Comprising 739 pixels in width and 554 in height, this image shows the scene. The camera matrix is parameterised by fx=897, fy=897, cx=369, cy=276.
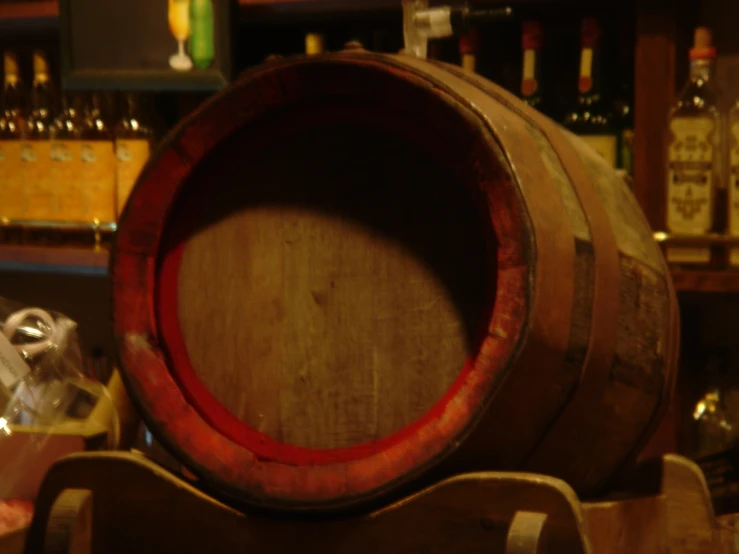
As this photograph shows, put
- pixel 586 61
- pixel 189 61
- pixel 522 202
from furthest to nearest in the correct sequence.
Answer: pixel 189 61 < pixel 586 61 < pixel 522 202

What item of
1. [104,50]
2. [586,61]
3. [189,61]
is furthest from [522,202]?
[104,50]

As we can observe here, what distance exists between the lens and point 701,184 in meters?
1.35

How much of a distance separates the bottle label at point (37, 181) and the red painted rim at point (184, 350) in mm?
1144

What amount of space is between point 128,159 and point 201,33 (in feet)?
0.98

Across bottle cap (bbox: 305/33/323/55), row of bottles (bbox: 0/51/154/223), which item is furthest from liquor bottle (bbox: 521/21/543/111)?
row of bottles (bbox: 0/51/154/223)

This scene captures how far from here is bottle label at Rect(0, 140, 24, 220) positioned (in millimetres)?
1881

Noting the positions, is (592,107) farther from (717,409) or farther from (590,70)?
(717,409)

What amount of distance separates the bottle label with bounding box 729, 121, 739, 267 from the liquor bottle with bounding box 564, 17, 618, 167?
0.60 feet

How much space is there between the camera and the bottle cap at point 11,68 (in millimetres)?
1999

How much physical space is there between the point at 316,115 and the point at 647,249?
34cm

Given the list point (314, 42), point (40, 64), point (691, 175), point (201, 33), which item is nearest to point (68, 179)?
point (40, 64)

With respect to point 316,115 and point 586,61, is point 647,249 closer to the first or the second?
point 316,115

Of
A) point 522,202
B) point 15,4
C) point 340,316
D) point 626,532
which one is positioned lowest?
point 626,532

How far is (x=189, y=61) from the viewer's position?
1693mm
